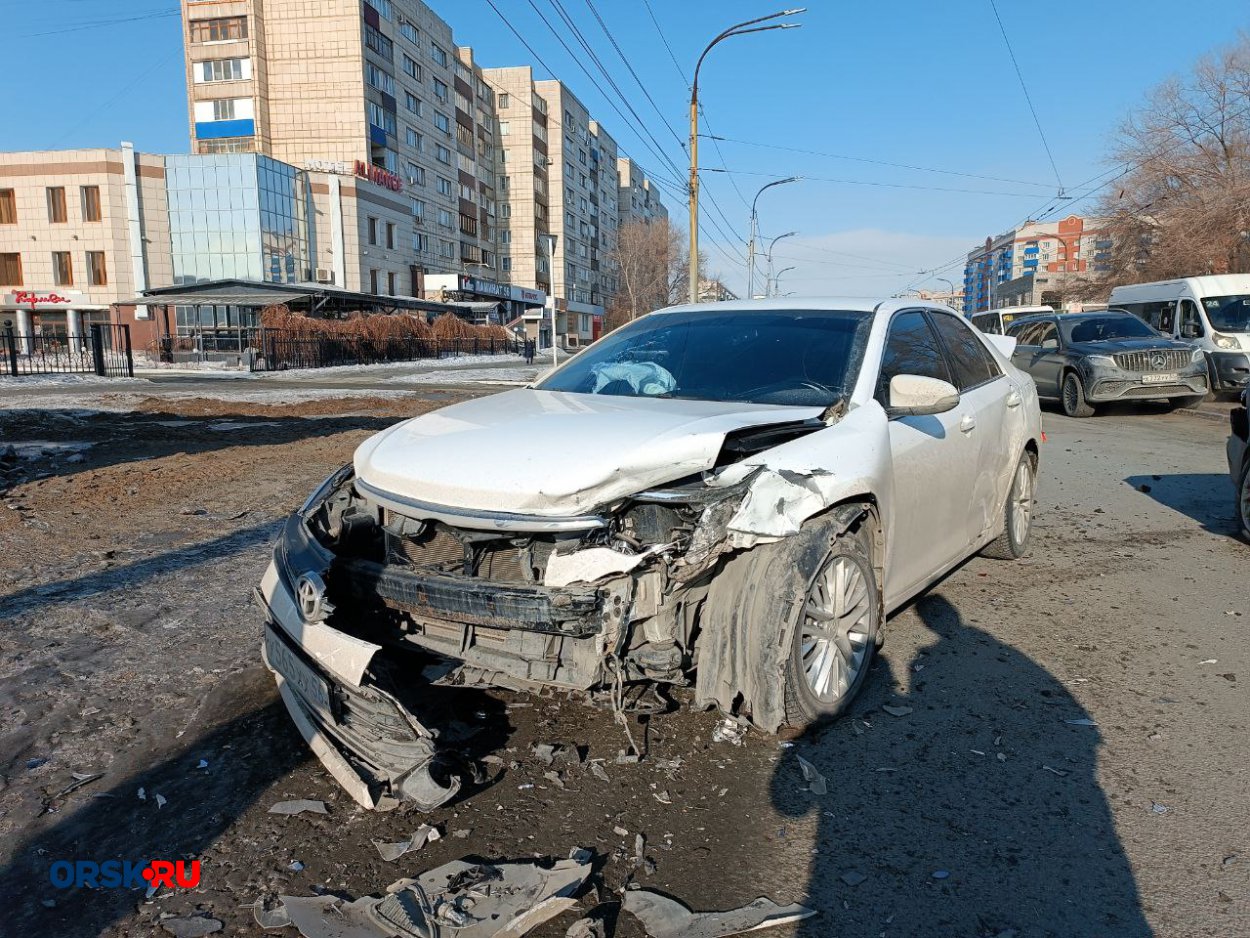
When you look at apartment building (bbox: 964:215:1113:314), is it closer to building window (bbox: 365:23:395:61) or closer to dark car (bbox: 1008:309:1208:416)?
dark car (bbox: 1008:309:1208:416)

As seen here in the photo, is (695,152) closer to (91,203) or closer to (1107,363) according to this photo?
(1107,363)

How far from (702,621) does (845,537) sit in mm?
665

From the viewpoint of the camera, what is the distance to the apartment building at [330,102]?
56312 mm

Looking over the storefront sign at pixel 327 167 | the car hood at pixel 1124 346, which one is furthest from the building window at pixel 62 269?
the car hood at pixel 1124 346

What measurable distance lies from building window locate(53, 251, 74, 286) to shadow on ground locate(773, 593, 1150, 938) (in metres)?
60.7

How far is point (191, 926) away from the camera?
2.16m

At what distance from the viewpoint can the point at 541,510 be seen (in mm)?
2787

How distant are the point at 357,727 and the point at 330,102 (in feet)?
207

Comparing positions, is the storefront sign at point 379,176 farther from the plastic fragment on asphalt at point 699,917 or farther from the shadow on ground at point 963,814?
the plastic fragment on asphalt at point 699,917

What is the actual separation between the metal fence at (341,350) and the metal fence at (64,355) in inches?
187

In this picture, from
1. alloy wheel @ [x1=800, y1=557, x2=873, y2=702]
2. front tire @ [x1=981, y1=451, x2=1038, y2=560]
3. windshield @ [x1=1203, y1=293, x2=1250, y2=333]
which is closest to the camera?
alloy wheel @ [x1=800, y1=557, x2=873, y2=702]

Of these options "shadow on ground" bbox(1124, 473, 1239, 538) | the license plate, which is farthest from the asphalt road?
"shadow on ground" bbox(1124, 473, 1239, 538)

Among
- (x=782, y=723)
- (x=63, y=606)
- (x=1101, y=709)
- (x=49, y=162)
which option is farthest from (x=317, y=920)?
(x=49, y=162)

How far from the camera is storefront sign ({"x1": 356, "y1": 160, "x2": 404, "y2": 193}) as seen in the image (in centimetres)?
5675
